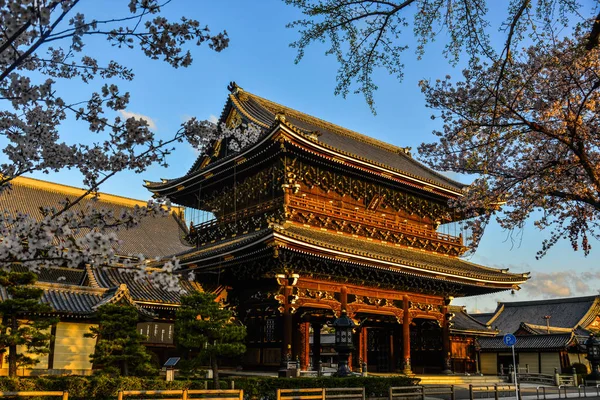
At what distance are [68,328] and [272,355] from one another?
28.4ft

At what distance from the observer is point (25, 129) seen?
7117 mm

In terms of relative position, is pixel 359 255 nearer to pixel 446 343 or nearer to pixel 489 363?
pixel 446 343

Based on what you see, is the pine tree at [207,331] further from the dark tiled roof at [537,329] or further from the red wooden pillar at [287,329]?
the dark tiled roof at [537,329]

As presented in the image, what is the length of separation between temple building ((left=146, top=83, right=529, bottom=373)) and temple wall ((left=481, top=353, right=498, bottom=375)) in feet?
58.5

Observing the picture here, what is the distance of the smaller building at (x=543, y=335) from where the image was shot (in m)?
42.3

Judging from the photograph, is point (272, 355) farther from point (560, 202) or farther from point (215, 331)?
point (560, 202)

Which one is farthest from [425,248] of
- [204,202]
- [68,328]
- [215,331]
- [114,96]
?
[114,96]

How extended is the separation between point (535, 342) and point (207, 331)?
35040 millimetres

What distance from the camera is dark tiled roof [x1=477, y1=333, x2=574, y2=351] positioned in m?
41.5

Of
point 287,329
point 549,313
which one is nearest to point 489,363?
point 549,313

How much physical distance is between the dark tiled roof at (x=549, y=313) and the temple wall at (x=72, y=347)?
147 feet

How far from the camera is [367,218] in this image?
2703cm

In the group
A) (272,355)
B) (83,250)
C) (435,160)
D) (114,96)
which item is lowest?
(272,355)

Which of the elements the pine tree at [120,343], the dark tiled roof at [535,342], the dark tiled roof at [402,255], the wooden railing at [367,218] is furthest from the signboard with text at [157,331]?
the dark tiled roof at [535,342]
